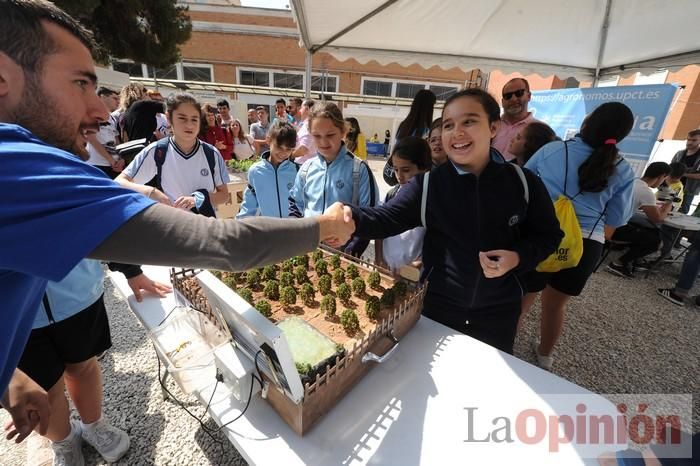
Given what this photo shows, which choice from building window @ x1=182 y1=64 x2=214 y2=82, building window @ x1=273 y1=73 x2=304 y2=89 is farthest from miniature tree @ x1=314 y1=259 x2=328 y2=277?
building window @ x1=182 y1=64 x2=214 y2=82

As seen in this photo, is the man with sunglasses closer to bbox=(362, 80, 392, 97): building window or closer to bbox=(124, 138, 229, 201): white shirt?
bbox=(124, 138, 229, 201): white shirt

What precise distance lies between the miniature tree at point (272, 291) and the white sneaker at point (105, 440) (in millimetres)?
1457

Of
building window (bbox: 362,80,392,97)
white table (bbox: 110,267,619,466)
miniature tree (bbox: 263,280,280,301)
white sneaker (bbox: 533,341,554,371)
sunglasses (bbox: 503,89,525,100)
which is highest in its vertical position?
building window (bbox: 362,80,392,97)

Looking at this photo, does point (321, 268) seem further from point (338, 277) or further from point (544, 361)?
point (544, 361)

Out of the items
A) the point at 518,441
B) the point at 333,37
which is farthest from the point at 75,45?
the point at 333,37

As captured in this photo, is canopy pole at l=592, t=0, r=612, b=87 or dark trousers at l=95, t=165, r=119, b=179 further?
dark trousers at l=95, t=165, r=119, b=179

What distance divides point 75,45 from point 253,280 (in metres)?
1.18

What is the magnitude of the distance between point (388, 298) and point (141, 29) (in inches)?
829

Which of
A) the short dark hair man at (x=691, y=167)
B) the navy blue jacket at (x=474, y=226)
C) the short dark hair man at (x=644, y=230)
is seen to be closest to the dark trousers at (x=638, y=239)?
the short dark hair man at (x=644, y=230)

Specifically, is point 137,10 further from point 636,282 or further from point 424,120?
point 636,282

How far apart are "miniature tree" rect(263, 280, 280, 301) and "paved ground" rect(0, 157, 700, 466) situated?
1.16 metres

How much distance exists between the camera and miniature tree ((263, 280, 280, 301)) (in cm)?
162

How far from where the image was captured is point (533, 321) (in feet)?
12.4

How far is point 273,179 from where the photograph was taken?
327 centimetres
